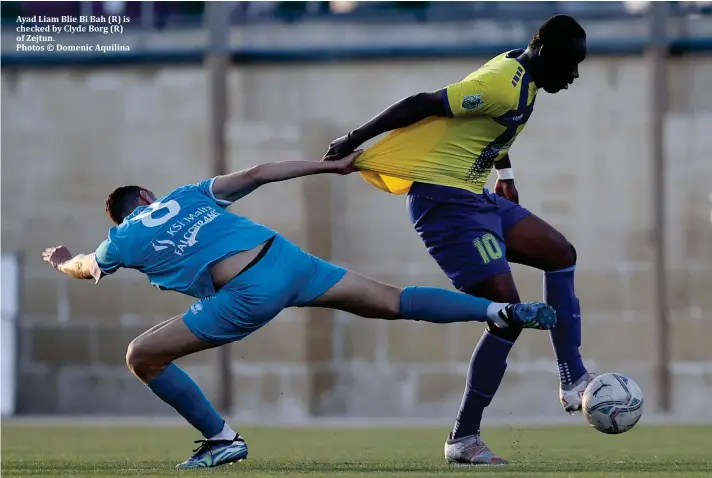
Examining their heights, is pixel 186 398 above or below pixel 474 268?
below

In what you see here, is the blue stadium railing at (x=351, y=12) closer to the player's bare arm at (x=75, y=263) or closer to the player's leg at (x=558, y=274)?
the player's leg at (x=558, y=274)

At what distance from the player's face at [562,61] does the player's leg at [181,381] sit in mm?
1990

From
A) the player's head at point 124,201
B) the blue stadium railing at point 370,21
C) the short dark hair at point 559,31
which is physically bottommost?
the player's head at point 124,201

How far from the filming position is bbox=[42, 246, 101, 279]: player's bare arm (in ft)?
21.1

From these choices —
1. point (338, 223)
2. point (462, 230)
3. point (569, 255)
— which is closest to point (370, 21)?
point (338, 223)

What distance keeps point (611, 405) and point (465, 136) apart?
1.43m

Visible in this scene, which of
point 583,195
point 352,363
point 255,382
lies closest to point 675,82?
point 583,195

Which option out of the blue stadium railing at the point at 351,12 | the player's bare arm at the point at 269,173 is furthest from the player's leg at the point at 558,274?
the blue stadium railing at the point at 351,12

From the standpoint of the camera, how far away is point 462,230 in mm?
6402

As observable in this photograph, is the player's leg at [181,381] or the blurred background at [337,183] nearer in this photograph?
the player's leg at [181,381]

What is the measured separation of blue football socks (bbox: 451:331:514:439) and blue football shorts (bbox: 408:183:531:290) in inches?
12.5

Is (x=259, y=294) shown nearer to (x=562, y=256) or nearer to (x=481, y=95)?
(x=481, y=95)

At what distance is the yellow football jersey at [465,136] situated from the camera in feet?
20.5

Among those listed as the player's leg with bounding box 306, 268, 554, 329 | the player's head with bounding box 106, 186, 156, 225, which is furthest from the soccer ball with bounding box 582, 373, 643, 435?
the player's head with bounding box 106, 186, 156, 225
